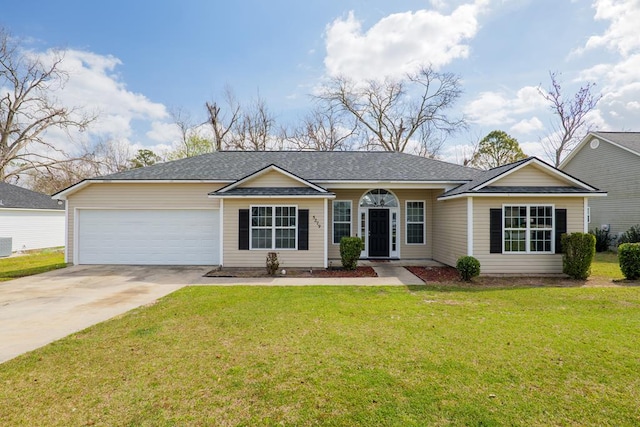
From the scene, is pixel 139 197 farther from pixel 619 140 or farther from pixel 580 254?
pixel 619 140

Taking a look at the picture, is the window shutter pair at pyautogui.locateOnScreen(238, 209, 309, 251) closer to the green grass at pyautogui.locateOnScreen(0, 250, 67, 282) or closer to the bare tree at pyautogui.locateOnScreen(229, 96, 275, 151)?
the green grass at pyautogui.locateOnScreen(0, 250, 67, 282)

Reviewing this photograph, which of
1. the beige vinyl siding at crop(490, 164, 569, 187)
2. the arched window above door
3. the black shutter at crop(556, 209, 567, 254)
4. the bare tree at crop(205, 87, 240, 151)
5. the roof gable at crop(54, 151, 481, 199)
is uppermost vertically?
the bare tree at crop(205, 87, 240, 151)

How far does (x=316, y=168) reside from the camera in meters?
13.7

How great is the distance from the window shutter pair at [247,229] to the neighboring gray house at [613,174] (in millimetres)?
17077

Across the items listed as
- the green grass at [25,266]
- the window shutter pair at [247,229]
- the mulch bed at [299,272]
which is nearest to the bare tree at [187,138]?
the green grass at [25,266]

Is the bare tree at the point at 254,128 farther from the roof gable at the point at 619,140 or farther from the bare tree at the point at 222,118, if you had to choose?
the roof gable at the point at 619,140

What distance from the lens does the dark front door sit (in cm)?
1331

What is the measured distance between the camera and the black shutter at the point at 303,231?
11188 millimetres

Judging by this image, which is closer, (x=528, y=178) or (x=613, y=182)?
(x=528, y=178)

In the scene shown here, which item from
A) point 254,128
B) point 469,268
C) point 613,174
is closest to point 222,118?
point 254,128

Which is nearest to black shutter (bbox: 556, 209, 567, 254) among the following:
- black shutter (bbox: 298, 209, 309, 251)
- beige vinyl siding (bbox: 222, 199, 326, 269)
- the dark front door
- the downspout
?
the dark front door

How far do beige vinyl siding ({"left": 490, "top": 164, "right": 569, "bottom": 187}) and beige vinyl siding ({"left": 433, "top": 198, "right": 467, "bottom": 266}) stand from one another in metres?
1.46

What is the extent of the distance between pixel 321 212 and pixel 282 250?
193 centimetres

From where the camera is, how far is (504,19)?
12438 mm
